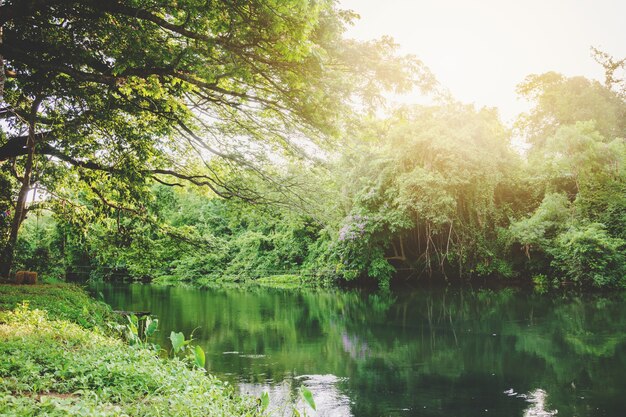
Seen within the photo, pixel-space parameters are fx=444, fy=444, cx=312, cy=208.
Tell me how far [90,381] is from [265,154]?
5723mm

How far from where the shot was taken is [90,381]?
3.71 metres

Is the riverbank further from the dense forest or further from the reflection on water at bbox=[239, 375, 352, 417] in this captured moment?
the dense forest

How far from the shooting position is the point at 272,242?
34.8m

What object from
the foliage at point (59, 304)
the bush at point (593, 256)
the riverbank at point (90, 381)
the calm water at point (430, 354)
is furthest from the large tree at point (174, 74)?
the bush at point (593, 256)

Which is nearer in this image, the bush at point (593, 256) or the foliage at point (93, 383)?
the foliage at point (93, 383)

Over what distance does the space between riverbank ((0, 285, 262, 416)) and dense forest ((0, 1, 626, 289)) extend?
10.5 ft

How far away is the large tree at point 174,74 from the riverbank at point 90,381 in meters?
3.01

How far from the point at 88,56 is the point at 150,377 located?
173 inches

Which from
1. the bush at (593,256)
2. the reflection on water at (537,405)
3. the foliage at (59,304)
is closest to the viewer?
the reflection on water at (537,405)

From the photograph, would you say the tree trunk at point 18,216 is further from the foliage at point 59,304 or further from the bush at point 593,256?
the bush at point 593,256

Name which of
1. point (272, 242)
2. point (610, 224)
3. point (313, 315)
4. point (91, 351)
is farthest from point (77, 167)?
point (272, 242)

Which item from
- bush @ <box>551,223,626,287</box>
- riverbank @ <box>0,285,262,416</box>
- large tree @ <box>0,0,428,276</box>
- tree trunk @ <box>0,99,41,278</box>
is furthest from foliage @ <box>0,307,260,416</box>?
bush @ <box>551,223,626,287</box>

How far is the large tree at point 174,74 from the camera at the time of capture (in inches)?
191

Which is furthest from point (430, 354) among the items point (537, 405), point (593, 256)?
point (593, 256)
